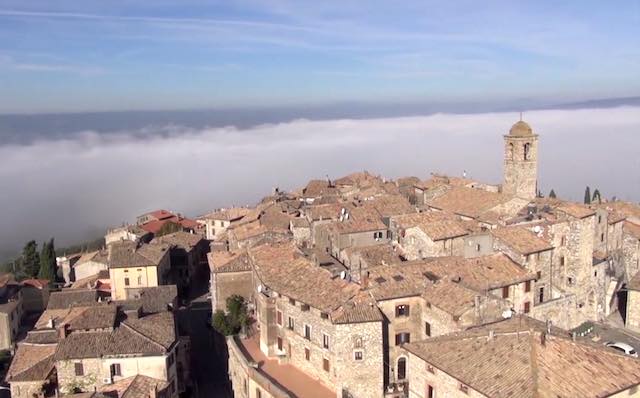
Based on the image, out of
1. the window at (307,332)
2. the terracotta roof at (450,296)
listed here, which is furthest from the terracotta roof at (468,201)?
the window at (307,332)

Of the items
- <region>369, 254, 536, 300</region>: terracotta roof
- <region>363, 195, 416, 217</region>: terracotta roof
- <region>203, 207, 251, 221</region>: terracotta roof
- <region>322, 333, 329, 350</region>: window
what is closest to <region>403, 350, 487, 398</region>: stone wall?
<region>322, 333, 329, 350</region>: window

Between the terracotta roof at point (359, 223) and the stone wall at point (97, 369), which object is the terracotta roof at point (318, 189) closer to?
the terracotta roof at point (359, 223)

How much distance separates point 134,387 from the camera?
99.5 feet

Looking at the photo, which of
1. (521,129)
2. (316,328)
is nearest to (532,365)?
(316,328)

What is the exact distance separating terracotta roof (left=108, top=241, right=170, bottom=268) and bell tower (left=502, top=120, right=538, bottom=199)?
29.0 metres

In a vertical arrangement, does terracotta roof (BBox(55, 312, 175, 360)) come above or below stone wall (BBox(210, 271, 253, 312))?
below

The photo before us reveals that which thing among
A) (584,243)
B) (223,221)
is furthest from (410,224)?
(223,221)

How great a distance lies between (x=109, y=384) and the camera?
3130 centimetres

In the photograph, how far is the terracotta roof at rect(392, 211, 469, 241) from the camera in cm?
4012

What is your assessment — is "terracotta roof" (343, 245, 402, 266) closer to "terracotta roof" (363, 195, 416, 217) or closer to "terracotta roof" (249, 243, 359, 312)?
"terracotta roof" (249, 243, 359, 312)

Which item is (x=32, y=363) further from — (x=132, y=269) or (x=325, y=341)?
(x=132, y=269)

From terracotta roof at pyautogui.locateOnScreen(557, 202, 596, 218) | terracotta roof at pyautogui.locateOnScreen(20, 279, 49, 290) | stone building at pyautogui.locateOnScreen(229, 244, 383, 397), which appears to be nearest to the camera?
stone building at pyautogui.locateOnScreen(229, 244, 383, 397)

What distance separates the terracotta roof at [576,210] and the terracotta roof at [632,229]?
243 inches

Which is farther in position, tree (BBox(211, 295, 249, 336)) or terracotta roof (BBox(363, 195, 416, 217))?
terracotta roof (BBox(363, 195, 416, 217))
